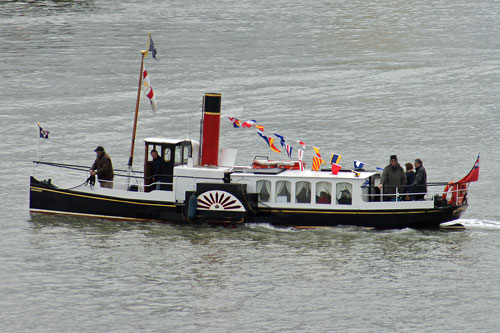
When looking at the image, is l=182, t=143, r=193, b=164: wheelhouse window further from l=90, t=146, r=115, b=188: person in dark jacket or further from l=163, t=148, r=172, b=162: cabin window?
l=90, t=146, r=115, b=188: person in dark jacket

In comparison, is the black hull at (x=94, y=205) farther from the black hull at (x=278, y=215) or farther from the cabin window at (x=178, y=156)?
the cabin window at (x=178, y=156)

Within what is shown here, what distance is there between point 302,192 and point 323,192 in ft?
2.29

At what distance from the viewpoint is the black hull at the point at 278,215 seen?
1127 inches

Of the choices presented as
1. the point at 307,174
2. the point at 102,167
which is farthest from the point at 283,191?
the point at 102,167

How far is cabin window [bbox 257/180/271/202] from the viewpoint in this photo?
94.6 feet

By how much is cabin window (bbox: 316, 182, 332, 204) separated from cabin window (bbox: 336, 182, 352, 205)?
0.97 ft

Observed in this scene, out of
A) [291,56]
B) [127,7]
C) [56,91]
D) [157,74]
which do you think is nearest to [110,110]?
[56,91]

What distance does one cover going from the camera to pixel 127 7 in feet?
337

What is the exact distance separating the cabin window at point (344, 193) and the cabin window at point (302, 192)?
97cm

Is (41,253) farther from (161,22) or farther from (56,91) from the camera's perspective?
(161,22)

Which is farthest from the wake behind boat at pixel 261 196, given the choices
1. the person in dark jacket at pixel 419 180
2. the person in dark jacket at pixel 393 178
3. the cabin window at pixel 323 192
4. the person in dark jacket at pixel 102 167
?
the person in dark jacket at pixel 102 167

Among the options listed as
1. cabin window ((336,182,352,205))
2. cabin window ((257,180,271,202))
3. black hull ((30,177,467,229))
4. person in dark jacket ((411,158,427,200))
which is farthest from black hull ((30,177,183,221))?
person in dark jacket ((411,158,427,200))

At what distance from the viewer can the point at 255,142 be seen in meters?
43.5

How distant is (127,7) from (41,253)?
258 feet
